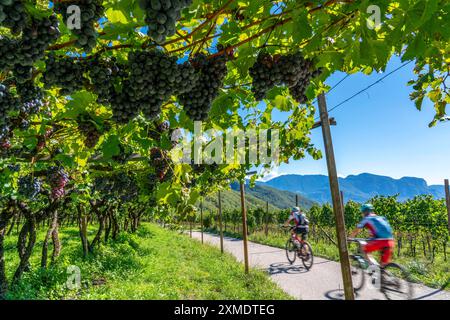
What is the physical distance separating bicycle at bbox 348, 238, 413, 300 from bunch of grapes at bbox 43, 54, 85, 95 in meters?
8.22

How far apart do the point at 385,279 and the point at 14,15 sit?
11.4 meters

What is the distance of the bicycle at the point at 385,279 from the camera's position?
28.1ft

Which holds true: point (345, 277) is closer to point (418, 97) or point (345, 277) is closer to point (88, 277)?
point (418, 97)

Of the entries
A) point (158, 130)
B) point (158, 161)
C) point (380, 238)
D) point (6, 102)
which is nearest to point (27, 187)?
point (158, 161)

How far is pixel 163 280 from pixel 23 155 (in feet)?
25.1

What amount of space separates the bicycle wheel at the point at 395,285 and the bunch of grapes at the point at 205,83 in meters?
8.77

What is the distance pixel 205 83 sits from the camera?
1850 mm

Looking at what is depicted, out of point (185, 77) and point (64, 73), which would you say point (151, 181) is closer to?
point (64, 73)

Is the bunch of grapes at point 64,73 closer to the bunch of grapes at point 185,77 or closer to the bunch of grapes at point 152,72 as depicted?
the bunch of grapes at point 152,72

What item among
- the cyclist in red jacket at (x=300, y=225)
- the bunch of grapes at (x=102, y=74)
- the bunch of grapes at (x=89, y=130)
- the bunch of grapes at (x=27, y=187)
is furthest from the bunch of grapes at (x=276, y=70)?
the cyclist in red jacket at (x=300, y=225)

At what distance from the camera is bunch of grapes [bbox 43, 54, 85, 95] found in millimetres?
1662

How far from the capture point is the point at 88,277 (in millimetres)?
10297
